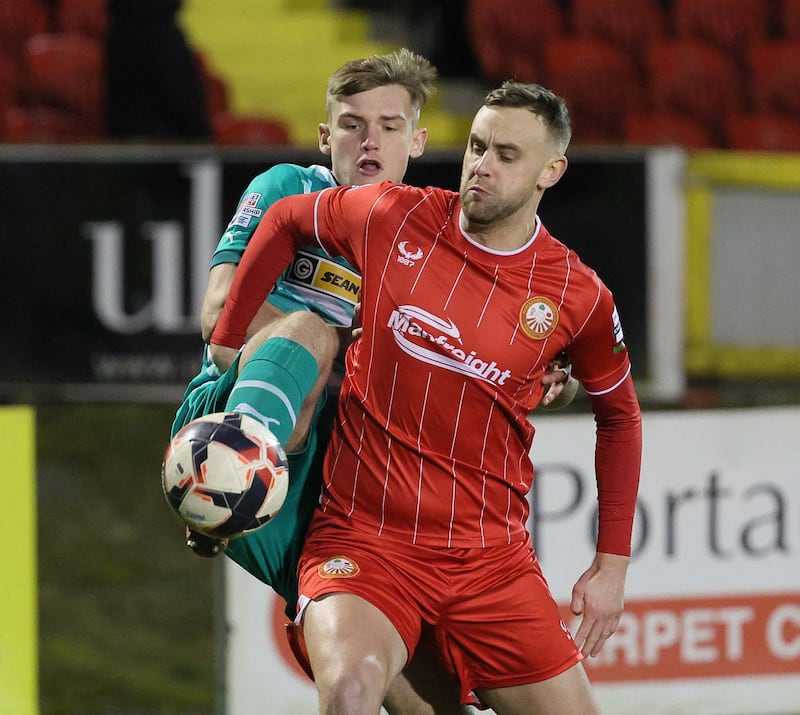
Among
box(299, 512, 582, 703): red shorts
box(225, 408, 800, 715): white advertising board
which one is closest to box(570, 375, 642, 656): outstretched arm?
box(299, 512, 582, 703): red shorts

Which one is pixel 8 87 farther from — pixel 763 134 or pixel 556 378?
pixel 556 378

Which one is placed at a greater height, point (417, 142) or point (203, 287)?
point (417, 142)

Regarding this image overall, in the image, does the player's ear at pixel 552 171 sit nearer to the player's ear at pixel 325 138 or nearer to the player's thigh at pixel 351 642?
the player's ear at pixel 325 138

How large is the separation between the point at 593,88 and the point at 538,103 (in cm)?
483

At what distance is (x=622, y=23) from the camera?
823 centimetres

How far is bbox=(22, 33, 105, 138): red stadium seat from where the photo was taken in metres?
7.20

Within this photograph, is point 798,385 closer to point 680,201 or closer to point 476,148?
point 680,201

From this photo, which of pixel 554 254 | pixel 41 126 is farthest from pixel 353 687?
pixel 41 126

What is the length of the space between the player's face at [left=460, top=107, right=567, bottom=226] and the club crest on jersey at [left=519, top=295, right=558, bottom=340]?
201 mm

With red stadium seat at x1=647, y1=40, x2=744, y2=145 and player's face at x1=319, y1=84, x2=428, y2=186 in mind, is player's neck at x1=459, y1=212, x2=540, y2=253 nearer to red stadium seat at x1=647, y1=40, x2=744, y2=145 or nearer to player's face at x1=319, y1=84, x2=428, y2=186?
player's face at x1=319, y1=84, x2=428, y2=186

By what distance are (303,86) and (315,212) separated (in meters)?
5.32

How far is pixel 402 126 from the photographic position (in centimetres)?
340

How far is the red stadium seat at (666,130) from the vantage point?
25.1 ft

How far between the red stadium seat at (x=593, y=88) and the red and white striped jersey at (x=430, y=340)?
4561mm
